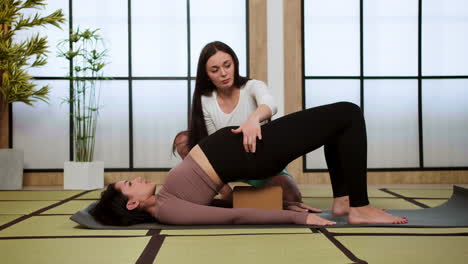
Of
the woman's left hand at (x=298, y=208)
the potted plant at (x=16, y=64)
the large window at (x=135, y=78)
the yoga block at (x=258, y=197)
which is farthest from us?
the large window at (x=135, y=78)

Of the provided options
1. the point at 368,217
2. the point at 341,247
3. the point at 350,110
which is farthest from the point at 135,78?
the point at 341,247

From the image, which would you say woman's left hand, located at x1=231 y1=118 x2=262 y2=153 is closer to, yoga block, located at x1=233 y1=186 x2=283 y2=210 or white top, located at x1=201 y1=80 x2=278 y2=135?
yoga block, located at x1=233 y1=186 x2=283 y2=210

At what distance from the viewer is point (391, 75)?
430 centimetres

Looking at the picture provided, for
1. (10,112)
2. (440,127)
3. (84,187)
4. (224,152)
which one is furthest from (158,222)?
(440,127)

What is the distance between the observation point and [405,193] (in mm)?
3432

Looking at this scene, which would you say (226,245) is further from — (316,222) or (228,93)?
(228,93)

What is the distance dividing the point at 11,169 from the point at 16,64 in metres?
0.79

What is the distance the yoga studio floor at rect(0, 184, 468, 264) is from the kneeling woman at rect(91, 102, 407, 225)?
77 millimetres

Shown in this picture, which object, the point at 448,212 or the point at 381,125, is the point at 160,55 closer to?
the point at 381,125

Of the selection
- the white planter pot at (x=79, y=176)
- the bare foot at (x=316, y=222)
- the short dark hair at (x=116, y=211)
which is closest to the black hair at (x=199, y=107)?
the short dark hair at (x=116, y=211)

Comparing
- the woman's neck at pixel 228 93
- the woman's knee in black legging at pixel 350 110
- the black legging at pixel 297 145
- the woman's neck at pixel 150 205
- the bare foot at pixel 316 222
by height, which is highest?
the woman's neck at pixel 228 93

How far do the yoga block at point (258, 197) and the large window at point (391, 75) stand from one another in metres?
1.99

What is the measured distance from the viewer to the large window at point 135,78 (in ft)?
14.0

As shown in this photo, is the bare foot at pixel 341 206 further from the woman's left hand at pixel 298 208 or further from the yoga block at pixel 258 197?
the yoga block at pixel 258 197
